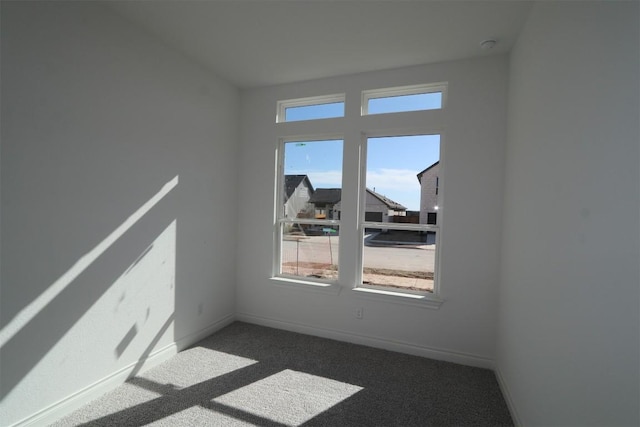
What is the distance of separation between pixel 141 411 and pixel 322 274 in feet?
6.43

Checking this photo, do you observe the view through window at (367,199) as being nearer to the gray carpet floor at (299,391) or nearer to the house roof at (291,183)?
the house roof at (291,183)

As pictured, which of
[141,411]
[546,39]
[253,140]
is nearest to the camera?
[546,39]

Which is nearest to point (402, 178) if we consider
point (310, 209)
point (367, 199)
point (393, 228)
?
point (367, 199)

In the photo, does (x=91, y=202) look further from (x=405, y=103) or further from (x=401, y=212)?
(x=405, y=103)

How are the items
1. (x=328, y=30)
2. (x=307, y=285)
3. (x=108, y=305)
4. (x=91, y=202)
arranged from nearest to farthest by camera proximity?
(x=91, y=202) < (x=108, y=305) < (x=328, y=30) < (x=307, y=285)

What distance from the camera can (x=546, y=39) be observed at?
1.67 m

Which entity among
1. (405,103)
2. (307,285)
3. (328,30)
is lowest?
(307,285)

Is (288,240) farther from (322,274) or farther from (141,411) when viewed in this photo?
(141,411)

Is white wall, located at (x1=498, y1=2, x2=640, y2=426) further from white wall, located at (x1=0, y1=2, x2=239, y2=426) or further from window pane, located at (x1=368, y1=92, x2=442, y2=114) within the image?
white wall, located at (x1=0, y1=2, x2=239, y2=426)

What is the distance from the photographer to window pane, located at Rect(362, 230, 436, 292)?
294cm

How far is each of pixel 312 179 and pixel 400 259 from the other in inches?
52.3

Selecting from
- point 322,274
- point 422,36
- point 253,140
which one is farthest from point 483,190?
point 253,140

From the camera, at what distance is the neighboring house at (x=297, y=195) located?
11.2 feet

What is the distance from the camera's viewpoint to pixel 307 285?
3.26 meters
